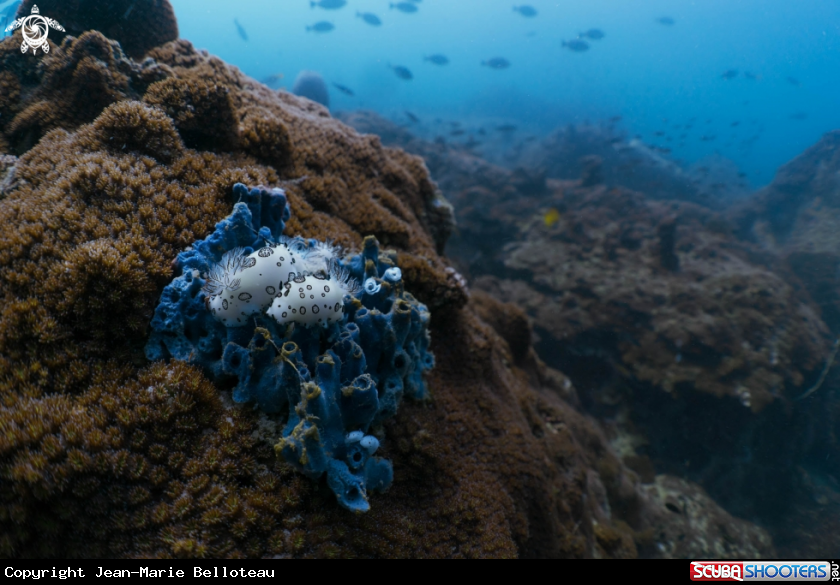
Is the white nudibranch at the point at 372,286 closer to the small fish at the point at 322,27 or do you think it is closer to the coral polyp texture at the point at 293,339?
the coral polyp texture at the point at 293,339

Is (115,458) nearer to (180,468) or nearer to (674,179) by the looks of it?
(180,468)

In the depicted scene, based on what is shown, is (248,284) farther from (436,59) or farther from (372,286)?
(436,59)

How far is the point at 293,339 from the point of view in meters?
2.59

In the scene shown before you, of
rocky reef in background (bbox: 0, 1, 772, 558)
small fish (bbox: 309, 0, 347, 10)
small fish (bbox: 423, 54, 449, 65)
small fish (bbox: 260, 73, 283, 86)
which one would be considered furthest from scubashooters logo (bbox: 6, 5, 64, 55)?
small fish (bbox: 309, 0, 347, 10)

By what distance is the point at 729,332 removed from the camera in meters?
10.7

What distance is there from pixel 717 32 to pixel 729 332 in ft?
518

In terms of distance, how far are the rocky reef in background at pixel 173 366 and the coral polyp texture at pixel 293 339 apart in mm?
172

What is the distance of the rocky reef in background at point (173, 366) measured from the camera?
6.72ft

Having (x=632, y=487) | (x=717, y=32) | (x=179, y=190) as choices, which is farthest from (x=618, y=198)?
(x=717, y=32)

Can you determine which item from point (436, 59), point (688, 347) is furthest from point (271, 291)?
point (436, 59)

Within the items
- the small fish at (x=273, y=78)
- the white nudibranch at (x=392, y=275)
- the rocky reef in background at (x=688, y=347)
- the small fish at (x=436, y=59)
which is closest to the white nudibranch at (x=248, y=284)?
the white nudibranch at (x=392, y=275)

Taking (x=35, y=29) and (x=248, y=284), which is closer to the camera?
(x=248, y=284)

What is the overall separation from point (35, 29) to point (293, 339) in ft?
18.5

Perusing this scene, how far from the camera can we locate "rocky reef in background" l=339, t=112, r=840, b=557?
33.5 ft
